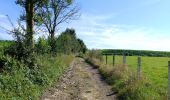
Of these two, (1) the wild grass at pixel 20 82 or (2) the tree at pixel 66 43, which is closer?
(1) the wild grass at pixel 20 82

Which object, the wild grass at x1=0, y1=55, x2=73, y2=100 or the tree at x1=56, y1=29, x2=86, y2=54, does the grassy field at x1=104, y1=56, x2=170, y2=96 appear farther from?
the tree at x1=56, y1=29, x2=86, y2=54

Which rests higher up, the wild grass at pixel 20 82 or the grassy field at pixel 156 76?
the wild grass at pixel 20 82

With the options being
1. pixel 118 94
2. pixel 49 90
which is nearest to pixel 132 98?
pixel 118 94

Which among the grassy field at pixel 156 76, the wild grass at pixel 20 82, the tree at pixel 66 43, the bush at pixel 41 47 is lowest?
the grassy field at pixel 156 76

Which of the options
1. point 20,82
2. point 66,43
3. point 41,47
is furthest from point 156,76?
point 66,43

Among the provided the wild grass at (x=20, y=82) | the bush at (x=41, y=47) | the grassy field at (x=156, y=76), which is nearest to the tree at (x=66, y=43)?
the grassy field at (x=156, y=76)

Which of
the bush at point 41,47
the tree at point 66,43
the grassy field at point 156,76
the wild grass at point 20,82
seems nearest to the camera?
the wild grass at point 20,82

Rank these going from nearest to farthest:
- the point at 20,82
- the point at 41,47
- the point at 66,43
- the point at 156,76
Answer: the point at 20,82 → the point at 41,47 → the point at 156,76 → the point at 66,43

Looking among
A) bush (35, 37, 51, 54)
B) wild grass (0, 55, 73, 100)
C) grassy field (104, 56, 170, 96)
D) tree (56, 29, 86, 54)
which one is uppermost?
tree (56, 29, 86, 54)

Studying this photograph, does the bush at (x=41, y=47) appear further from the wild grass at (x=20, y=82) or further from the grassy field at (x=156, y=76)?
the grassy field at (x=156, y=76)

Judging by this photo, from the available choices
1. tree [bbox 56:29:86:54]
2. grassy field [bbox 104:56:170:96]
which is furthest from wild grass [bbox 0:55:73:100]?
tree [bbox 56:29:86:54]

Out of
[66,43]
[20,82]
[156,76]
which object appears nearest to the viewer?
[20,82]

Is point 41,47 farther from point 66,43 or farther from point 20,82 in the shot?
point 66,43

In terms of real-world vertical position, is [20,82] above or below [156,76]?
above
